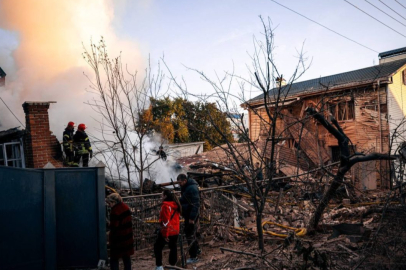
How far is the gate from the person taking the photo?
5.05 m

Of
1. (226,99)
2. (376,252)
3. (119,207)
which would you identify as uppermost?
(226,99)

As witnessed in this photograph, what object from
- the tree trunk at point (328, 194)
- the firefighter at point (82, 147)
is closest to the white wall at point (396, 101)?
the tree trunk at point (328, 194)

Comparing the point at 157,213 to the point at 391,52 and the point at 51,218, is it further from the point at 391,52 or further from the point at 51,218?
the point at 391,52

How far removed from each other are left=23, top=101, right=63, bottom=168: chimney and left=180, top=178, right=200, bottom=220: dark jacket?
14.8ft

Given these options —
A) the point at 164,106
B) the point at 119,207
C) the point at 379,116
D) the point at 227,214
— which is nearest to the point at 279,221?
the point at 227,214

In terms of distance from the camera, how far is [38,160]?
28.9 ft

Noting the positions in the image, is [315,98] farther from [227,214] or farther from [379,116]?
[227,214]

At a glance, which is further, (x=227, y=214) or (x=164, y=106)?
(x=164, y=106)

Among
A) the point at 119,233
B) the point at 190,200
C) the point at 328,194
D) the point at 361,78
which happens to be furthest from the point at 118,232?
the point at 361,78

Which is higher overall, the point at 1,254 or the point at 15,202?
the point at 15,202

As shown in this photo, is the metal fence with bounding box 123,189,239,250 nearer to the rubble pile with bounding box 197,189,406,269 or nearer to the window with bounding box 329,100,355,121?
the rubble pile with bounding box 197,189,406,269

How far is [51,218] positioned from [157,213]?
2.43 m

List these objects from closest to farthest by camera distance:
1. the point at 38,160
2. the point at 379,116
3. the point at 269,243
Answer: the point at 269,243, the point at 38,160, the point at 379,116

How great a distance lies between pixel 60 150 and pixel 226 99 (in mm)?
6030
